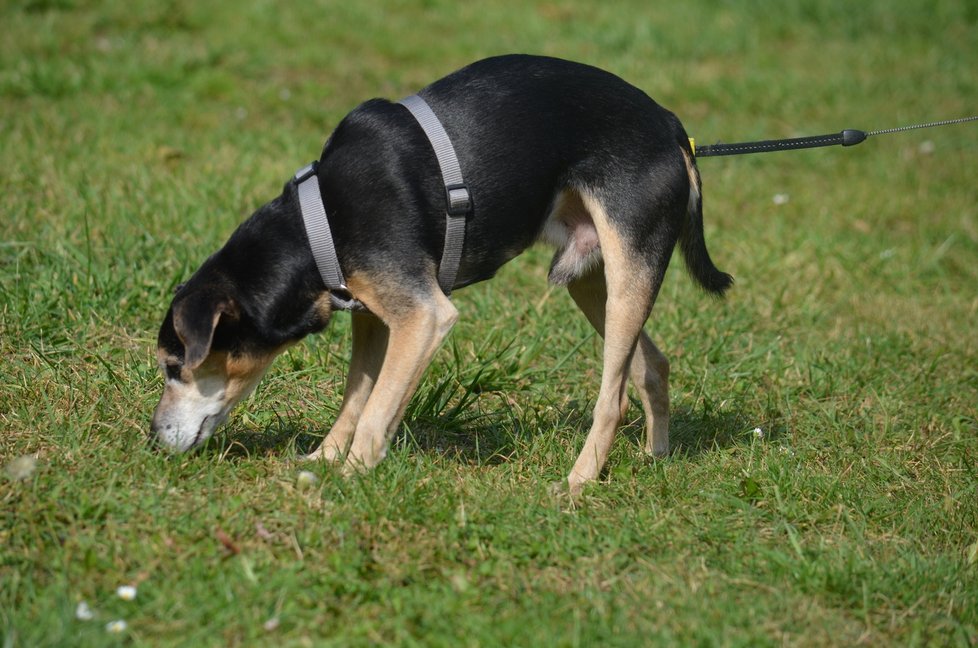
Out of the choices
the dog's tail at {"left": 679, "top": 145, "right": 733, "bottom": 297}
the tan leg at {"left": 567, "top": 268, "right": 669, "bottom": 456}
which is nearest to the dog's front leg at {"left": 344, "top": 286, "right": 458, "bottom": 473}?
the tan leg at {"left": 567, "top": 268, "right": 669, "bottom": 456}

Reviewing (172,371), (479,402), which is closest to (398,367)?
(172,371)

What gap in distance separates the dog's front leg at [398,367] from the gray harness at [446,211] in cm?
17

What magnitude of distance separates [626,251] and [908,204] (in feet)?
14.9

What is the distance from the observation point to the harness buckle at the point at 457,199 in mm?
3967

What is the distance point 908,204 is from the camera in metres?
7.96

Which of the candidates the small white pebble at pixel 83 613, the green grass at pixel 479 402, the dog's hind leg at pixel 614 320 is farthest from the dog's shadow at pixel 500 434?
the small white pebble at pixel 83 613

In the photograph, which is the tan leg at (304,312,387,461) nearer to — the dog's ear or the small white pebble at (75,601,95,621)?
the dog's ear

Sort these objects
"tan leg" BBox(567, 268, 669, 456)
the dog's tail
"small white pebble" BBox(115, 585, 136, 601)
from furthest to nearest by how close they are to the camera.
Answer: "tan leg" BBox(567, 268, 669, 456) < the dog's tail < "small white pebble" BBox(115, 585, 136, 601)

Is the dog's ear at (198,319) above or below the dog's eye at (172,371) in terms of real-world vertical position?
above

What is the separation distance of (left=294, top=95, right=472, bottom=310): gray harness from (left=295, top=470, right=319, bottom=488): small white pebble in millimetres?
630

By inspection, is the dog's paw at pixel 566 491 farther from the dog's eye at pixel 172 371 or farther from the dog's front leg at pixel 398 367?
the dog's eye at pixel 172 371

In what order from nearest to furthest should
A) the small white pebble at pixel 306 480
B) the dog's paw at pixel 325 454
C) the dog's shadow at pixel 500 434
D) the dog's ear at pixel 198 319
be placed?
the dog's ear at pixel 198 319, the small white pebble at pixel 306 480, the dog's paw at pixel 325 454, the dog's shadow at pixel 500 434

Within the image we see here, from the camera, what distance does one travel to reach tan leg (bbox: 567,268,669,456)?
15.6 feet

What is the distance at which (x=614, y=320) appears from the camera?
168 inches
